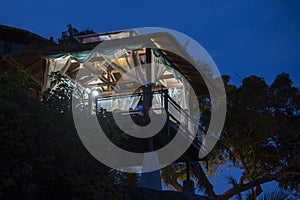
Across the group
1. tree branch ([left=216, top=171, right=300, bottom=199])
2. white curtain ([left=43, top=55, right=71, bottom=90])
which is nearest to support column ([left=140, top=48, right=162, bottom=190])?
white curtain ([left=43, top=55, right=71, bottom=90])

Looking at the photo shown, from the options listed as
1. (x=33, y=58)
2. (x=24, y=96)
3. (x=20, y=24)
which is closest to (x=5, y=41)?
(x=33, y=58)

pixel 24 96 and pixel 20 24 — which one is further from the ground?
pixel 20 24

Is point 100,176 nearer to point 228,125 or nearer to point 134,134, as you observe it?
point 134,134

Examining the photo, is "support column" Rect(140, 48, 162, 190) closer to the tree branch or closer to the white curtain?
the white curtain

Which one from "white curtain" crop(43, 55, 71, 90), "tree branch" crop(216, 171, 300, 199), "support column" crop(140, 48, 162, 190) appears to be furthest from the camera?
"tree branch" crop(216, 171, 300, 199)

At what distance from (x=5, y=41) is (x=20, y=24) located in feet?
546

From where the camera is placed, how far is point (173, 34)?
45.1ft

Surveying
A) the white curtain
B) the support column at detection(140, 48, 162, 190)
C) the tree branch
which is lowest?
the tree branch

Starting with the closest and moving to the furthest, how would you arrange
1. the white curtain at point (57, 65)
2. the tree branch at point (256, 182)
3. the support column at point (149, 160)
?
the support column at point (149, 160)
the white curtain at point (57, 65)
the tree branch at point (256, 182)

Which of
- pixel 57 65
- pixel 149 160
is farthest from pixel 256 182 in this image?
pixel 57 65

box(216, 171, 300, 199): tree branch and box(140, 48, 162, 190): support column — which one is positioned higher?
box(140, 48, 162, 190): support column

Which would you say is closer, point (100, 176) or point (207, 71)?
point (100, 176)

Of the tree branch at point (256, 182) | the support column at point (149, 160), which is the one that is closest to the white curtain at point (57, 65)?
the support column at point (149, 160)

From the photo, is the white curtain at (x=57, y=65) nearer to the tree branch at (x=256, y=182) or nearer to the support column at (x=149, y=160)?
the support column at (x=149, y=160)
